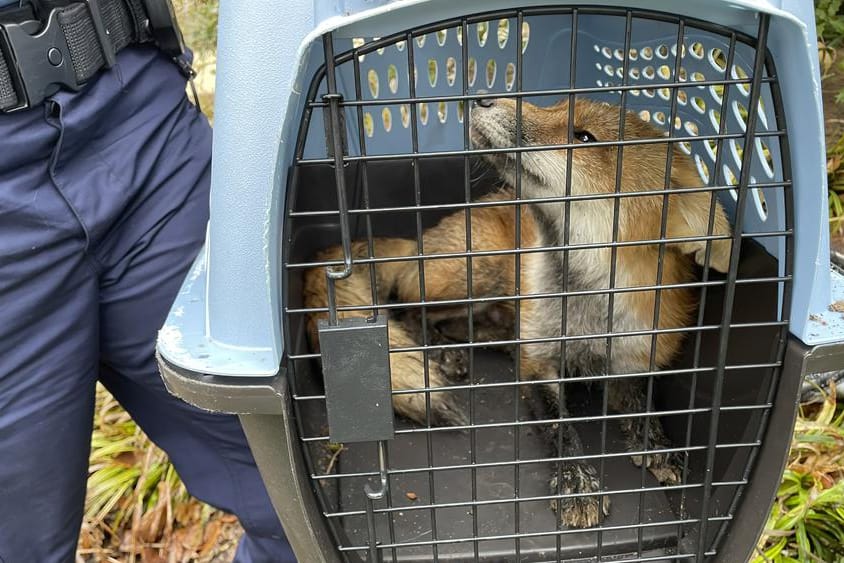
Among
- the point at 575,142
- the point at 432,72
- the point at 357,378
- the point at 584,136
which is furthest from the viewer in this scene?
the point at 432,72

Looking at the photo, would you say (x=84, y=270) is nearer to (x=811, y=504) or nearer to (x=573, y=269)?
(x=573, y=269)

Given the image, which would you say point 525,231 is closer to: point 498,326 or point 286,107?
point 498,326

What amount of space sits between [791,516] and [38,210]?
1.92m

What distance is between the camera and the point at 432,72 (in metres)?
2.04

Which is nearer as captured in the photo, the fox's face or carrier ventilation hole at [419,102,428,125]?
the fox's face

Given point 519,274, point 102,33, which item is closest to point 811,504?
point 519,274

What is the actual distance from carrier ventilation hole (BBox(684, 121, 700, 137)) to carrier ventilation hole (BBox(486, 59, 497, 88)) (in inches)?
20.3

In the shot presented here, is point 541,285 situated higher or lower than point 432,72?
lower

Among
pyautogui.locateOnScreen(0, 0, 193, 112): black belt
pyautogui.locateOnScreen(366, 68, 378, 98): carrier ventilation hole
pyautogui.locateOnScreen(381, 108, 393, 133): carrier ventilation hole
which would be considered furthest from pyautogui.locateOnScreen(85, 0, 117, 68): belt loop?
pyautogui.locateOnScreen(381, 108, 393, 133): carrier ventilation hole

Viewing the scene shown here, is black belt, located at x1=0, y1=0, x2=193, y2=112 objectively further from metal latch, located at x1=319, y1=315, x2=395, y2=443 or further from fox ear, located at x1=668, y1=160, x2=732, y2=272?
fox ear, located at x1=668, y1=160, x2=732, y2=272

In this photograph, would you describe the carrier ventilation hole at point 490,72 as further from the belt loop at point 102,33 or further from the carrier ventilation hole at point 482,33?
the belt loop at point 102,33

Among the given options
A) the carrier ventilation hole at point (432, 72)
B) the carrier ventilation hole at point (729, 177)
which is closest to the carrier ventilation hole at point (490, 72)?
the carrier ventilation hole at point (432, 72)

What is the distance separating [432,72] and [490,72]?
0.52ft

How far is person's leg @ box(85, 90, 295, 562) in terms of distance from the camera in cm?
156
